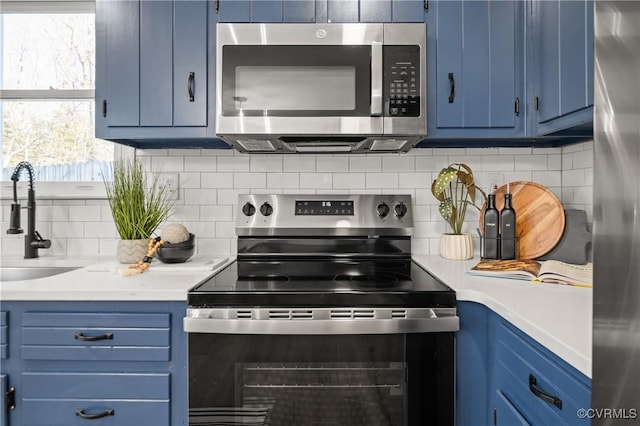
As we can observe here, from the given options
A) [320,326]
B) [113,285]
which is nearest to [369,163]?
[320,326]

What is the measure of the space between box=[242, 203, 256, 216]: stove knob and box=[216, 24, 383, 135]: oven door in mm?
430

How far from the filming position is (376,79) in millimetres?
1678

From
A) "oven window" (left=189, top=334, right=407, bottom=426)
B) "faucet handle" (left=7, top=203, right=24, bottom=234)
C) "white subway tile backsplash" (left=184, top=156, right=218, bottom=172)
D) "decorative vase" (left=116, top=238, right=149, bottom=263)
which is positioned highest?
"white subway tile backsplash" (left=184, top=156, right=218, bottom=172)

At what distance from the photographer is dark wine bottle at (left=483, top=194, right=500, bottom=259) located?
1800mm

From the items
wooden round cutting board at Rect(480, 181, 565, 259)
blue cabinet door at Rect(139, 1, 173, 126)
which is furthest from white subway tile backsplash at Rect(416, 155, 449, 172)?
blue cabinet door at Rect(139, 1, 173, 126)

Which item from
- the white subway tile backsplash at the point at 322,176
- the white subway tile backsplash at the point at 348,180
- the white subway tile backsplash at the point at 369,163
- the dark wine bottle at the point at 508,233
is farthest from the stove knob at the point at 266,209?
the dark wine bottle at the point at 508,233

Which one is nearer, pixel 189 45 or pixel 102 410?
pixel 102 410

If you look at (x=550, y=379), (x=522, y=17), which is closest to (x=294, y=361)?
(x=550, y=379)

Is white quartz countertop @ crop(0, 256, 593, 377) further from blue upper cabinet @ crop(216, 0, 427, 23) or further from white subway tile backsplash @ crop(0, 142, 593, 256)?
blue upper cabinet @ crop(216, 0, 427, 23)

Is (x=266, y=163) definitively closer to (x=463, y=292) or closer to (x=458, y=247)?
(x=458, y=247)

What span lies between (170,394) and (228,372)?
22 cm

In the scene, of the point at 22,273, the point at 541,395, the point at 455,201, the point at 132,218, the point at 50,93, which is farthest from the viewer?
the point at 50,93

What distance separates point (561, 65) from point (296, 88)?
0.94 meters

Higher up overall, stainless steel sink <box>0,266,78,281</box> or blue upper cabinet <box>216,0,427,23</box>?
blue upper cabinet <box>216,0,427,23</box>
